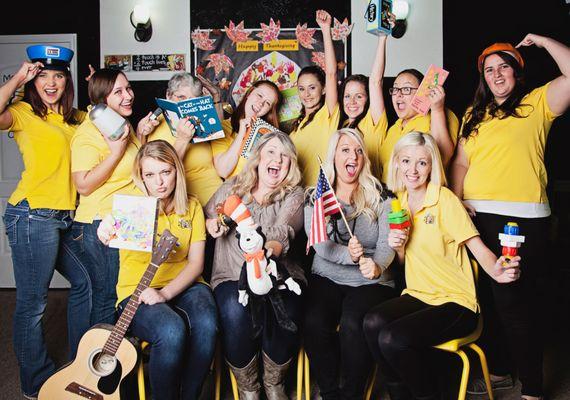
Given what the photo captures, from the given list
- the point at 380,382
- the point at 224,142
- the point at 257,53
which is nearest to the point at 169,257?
the point at 224,142

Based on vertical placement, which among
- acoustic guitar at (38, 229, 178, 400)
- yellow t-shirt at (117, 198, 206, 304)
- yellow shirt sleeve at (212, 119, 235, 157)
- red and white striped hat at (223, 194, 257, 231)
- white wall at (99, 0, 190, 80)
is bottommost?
acoustic guitar at (38, 229, 178, 400)

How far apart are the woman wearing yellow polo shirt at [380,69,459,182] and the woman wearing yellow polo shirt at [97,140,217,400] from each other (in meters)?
1.17

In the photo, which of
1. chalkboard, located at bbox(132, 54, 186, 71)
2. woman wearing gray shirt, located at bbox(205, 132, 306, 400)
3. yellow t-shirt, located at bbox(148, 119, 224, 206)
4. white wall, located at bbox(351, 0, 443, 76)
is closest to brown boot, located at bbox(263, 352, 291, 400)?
woman wearing gray shirt, located at bbox(205, 132, 306, 400)

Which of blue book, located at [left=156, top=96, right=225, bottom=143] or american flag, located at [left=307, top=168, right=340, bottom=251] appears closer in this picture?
american flag, located at [left=307, top=168, right=340, bottom=251]

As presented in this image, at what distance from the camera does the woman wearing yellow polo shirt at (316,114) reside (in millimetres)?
3420

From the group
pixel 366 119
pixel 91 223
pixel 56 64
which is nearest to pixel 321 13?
pixel 366 119

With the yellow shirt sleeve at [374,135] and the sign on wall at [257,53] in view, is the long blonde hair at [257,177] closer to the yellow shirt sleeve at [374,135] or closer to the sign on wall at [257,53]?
the yellow shirt sleeve at [374,135]

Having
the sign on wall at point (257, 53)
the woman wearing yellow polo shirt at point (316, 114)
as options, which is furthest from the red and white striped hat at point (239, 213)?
the sign on wall at point (257, 53)

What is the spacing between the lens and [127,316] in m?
2.53

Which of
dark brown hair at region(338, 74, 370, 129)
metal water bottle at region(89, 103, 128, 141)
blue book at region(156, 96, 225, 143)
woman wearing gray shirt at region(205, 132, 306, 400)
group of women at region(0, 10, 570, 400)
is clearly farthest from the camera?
dark brown hair at region(338, 74, 370, 129)

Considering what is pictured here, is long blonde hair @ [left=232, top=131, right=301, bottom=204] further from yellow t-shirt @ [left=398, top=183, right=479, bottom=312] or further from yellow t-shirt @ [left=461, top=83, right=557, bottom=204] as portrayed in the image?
yellow t-shirt @ [left=461, top=83, right=557, bottom=204]

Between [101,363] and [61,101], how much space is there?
4.64 ft

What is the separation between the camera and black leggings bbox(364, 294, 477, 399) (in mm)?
2477

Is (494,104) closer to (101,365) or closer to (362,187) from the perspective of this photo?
(362,187)
